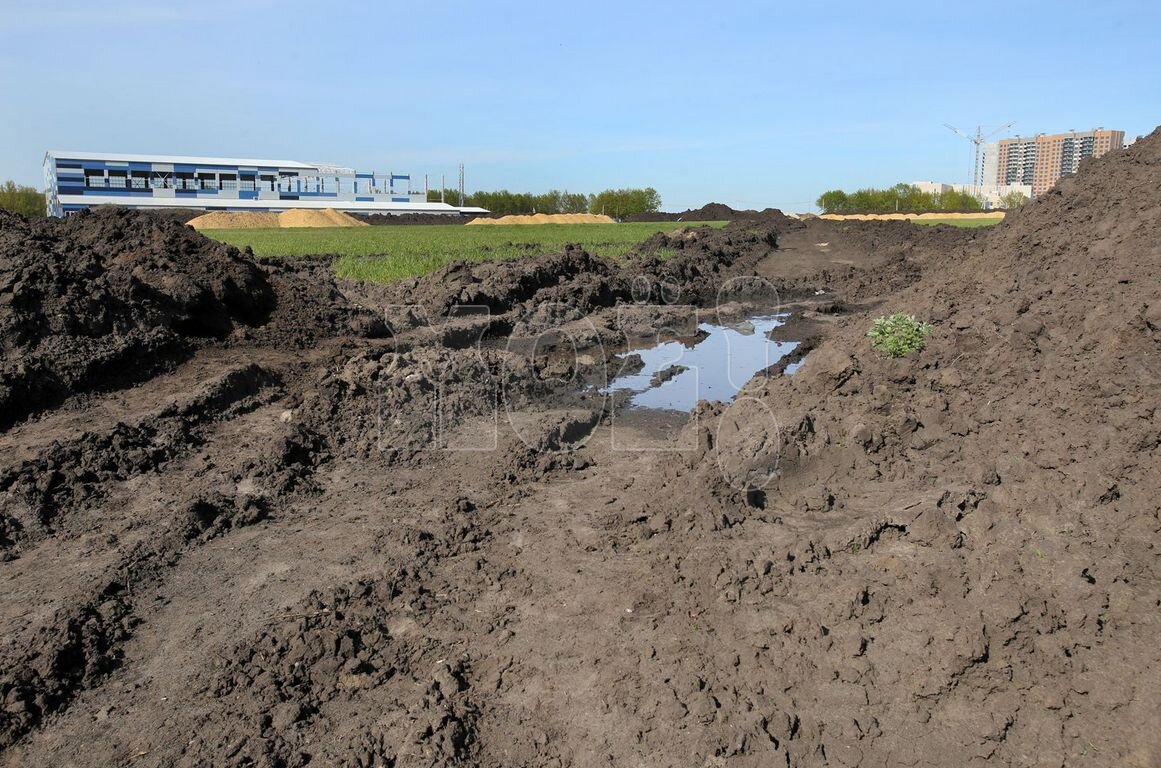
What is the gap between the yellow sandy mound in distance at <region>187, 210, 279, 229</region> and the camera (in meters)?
50.3

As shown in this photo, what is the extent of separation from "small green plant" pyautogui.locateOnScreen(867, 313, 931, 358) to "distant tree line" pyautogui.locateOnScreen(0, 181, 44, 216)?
76.0 m

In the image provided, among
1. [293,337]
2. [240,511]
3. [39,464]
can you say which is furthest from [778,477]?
[293,337]

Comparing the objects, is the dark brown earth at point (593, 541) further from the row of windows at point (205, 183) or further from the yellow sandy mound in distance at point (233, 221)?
the row of windows at point (205, 183)

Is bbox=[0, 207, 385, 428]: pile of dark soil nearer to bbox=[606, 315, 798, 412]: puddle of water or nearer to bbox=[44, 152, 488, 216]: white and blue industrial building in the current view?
bbox=[606, 315, 798, 412]: puddle of water

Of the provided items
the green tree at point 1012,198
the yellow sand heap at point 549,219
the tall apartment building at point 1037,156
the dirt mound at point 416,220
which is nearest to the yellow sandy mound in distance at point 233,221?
the dirt mound at point 416,220

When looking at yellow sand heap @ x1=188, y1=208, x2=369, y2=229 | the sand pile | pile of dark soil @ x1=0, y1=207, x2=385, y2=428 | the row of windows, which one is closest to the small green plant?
pile of dark soil @ x1=0, y1=207, x2=385, y2=428

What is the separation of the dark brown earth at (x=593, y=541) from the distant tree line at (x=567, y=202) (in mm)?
83654

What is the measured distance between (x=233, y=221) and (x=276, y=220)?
5221mm

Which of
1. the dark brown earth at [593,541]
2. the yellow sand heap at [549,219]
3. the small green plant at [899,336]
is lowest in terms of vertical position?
the dark brown earth at [593,541]

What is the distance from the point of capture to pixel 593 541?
593 centimetres

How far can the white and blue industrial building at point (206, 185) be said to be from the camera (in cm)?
6425

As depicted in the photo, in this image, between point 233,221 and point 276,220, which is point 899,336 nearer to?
point 233,221

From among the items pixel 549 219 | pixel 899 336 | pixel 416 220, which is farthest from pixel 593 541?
pixel 549 219

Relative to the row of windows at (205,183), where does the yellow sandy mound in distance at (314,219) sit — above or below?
below
